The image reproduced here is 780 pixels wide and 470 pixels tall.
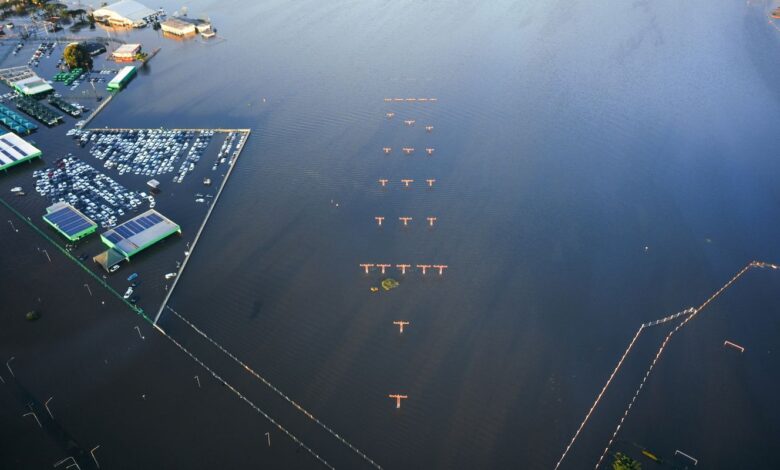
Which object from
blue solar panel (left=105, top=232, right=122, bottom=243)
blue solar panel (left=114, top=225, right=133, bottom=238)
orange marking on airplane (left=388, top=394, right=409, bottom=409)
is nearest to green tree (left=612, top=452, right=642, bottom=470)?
orange marking on airplane (left=388, top=394, right=409, bottom=409)

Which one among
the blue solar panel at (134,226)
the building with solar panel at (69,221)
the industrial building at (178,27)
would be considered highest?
the industrial building at (178,27)

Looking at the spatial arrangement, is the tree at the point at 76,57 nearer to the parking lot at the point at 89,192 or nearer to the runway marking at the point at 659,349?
the parking lot at the point at 89,192

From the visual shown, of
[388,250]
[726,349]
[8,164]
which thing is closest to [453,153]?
[388,250]

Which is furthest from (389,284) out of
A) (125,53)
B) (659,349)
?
(125,53)

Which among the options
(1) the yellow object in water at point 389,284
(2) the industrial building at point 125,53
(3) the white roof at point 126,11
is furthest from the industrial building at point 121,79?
(1) the yellow object in water at point 389,284

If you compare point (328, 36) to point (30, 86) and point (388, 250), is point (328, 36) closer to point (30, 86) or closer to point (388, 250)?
point (30, 86)

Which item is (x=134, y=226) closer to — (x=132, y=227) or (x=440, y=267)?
(x=132, y=227)

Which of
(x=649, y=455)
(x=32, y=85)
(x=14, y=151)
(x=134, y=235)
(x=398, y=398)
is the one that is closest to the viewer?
(x=649, y=455)
